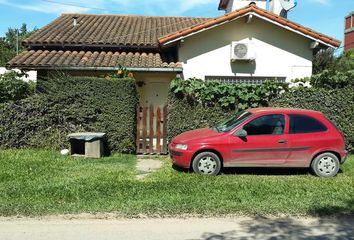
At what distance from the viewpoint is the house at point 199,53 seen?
49.0 feet

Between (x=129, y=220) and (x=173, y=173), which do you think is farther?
(x=173, y=173)

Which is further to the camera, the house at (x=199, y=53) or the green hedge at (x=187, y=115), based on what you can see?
the house at (x=199, y=53)

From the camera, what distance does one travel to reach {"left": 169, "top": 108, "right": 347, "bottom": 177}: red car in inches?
384

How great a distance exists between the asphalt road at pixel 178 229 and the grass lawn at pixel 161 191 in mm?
303

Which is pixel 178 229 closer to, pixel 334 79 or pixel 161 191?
pixel 161 191

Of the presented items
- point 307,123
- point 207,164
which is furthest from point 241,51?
point 207,164

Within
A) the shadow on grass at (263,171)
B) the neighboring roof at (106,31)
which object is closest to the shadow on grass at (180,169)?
the shadow on grass at (263,171)

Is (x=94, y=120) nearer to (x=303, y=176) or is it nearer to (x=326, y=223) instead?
(x=303, y=176)

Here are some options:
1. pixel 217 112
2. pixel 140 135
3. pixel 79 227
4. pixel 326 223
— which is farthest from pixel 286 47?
pixel 79 227

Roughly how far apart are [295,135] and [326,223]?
12.1ft

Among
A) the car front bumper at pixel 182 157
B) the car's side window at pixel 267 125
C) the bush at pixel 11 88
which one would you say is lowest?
the car front bumper at pixel 182 157

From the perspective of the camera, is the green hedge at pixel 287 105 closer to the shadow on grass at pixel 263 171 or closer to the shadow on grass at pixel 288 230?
the shadow on grass at pixel 263 171

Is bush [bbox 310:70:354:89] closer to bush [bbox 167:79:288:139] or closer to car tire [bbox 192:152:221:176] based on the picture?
bush [bbox 167:79:288:139]

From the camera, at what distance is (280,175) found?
10211 millimetres
